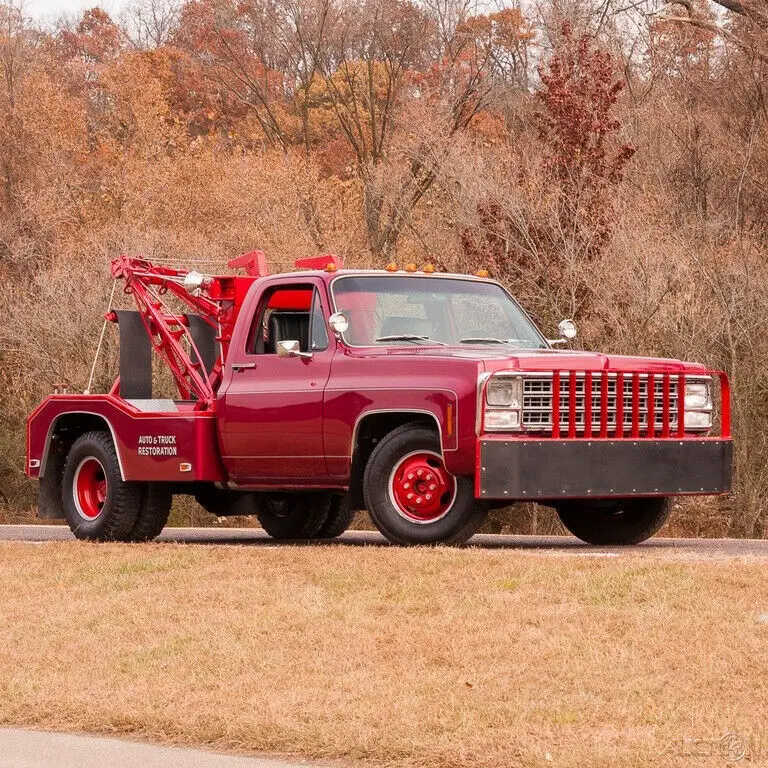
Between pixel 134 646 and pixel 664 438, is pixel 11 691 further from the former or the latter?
pixel 664 438

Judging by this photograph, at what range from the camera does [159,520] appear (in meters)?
15.9

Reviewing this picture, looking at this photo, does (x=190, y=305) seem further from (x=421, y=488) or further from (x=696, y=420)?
(x=696, y=420)

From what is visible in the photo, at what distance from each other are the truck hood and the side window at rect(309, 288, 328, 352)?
50 cm

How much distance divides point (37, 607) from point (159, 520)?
4.27 meters

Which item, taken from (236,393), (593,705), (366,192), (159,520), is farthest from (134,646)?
(366,192)

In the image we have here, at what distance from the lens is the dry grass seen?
302 inches

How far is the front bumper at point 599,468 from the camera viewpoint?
12.7 m

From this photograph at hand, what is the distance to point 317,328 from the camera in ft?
46.7

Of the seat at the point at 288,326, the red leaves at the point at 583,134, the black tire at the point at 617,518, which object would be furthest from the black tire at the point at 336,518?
the red leaves at the point at 583,134

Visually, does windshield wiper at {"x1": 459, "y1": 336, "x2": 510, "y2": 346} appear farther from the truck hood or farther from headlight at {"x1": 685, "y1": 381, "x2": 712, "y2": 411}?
headlight at {"x1": 685, "y1": 381, "x2": 712, "y2": 411}

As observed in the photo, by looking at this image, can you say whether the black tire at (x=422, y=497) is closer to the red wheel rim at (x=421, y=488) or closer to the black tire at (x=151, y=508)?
the red wheel rim at (x=421, y=488)

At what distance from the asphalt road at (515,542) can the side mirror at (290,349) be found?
5.76ft

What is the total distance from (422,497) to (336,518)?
10.6 feet

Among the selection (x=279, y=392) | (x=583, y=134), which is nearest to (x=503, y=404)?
(x=279, y=392)
